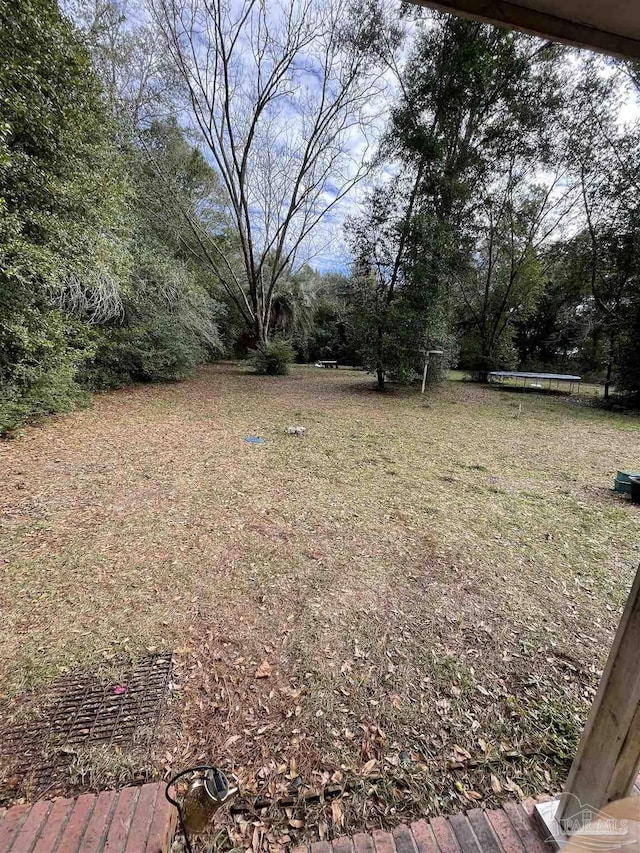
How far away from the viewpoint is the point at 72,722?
4.55 ft

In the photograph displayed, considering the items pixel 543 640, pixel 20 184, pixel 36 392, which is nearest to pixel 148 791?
pixel 543 640

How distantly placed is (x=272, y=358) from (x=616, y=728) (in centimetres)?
1144

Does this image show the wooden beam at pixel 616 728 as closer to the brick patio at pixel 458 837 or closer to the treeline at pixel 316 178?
the brick patio at pixel 458 837

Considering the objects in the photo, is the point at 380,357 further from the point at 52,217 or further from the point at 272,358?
the point at 52,217

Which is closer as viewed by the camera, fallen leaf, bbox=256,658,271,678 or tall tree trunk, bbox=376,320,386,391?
fallen leaf, bbox=256,658,271,678

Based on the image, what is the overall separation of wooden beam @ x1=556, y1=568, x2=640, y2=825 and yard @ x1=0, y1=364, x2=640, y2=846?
372mm

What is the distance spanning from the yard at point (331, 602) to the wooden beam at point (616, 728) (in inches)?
14.6

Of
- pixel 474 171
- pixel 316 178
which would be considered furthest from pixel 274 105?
pixel 474 171

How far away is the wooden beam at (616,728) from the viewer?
0.85 m

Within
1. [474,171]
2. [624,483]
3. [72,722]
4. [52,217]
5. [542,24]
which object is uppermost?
[474,171]

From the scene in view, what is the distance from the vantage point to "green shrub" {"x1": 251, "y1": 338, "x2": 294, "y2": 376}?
11.6 meters

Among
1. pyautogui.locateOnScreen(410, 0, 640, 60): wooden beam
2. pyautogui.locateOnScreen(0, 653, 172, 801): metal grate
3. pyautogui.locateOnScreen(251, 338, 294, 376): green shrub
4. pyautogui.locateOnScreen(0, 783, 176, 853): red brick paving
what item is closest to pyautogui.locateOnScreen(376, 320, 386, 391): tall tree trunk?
pyautogui.locateOnScreen(251, 338, 294, 376): green shrub

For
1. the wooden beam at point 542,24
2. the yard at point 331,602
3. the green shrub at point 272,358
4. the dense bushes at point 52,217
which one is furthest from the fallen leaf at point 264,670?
the green shrub at point 272,358

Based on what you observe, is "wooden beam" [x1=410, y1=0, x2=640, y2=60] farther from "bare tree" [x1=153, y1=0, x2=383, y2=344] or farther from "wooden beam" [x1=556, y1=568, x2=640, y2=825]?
"bare tree" [x1=153, y1=0, x2=383, y2=344]
